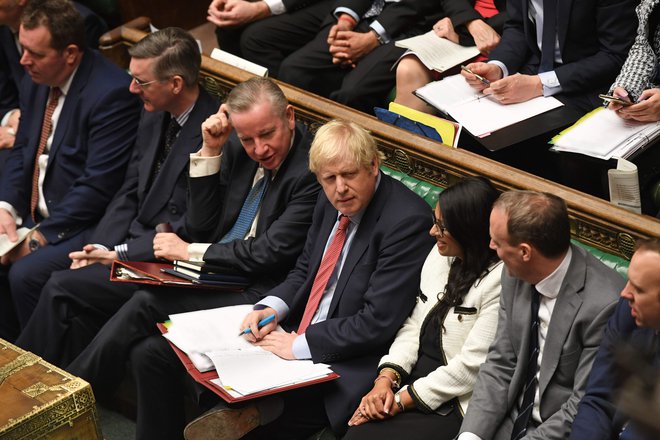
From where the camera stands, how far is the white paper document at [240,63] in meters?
4.02

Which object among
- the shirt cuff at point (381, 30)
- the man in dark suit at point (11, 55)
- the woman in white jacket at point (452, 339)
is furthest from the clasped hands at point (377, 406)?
the man in dark suit at point (11, 55)

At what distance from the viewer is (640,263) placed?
2314 millimetres

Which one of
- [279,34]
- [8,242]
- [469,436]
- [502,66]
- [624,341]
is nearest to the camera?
[624,341]

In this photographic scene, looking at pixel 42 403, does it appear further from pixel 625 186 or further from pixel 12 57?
pixel 12 57

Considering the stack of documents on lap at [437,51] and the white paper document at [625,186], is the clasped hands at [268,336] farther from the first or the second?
the stack of documents on lap at [437,51]

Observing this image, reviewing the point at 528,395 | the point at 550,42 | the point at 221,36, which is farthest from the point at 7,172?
the point at 528,395

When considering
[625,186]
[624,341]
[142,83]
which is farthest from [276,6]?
[624,341]

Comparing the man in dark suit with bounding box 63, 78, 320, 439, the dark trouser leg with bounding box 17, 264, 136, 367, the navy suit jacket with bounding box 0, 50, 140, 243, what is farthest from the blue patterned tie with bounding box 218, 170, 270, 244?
the navy suit jacket with bounding box 0, 50, 140, 243

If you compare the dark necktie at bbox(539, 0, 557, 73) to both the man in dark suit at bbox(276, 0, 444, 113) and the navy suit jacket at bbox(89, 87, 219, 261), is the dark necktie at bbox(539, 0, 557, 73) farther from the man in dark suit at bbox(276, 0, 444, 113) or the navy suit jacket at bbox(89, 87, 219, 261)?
the navy suit jacket at bbox(89, 87, 219, 261)

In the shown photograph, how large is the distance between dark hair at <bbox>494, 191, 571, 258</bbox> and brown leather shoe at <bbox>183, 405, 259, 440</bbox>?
99 cm

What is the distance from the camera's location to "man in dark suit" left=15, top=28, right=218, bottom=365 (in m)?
3.77

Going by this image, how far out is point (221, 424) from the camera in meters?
2.96

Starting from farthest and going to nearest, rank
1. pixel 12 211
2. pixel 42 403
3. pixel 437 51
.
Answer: pixel 12 211 → pixel 437 51 → pixel 42 403

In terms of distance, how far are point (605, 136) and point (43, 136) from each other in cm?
241
